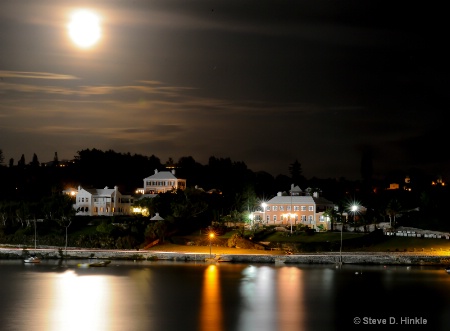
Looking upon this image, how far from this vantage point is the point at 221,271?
2881 inches

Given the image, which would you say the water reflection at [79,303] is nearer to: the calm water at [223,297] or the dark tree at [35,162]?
the calm water at [223,297]

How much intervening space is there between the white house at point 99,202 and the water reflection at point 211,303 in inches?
1629

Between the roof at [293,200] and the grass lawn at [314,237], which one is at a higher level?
the roof at [293,200]

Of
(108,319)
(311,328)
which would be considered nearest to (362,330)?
(311,328)

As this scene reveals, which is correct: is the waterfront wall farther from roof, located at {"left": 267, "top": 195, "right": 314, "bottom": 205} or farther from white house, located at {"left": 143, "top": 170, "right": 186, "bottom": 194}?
white house, located at {"left": 143, "top": 170, "right": 186, "bottom": 194}

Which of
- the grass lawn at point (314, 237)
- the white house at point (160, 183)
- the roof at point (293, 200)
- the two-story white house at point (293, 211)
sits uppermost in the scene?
the white house at point (160, 183)

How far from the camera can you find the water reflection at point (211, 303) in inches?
2007

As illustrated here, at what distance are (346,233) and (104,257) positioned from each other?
80.8ft

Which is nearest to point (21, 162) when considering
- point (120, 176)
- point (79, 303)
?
point (120, 176)

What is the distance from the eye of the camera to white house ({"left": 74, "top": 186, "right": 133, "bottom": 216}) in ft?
371

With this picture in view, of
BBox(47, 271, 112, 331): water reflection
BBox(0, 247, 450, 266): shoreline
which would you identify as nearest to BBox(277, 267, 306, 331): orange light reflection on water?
BBox(0, 247, 450, 266): shoreline

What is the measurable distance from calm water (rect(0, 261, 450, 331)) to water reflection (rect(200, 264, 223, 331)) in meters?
0.07

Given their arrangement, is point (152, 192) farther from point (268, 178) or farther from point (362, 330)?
point (362, 330)

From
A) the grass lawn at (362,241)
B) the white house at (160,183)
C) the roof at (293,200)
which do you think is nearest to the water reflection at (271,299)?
the grass lawn at (362,241)
